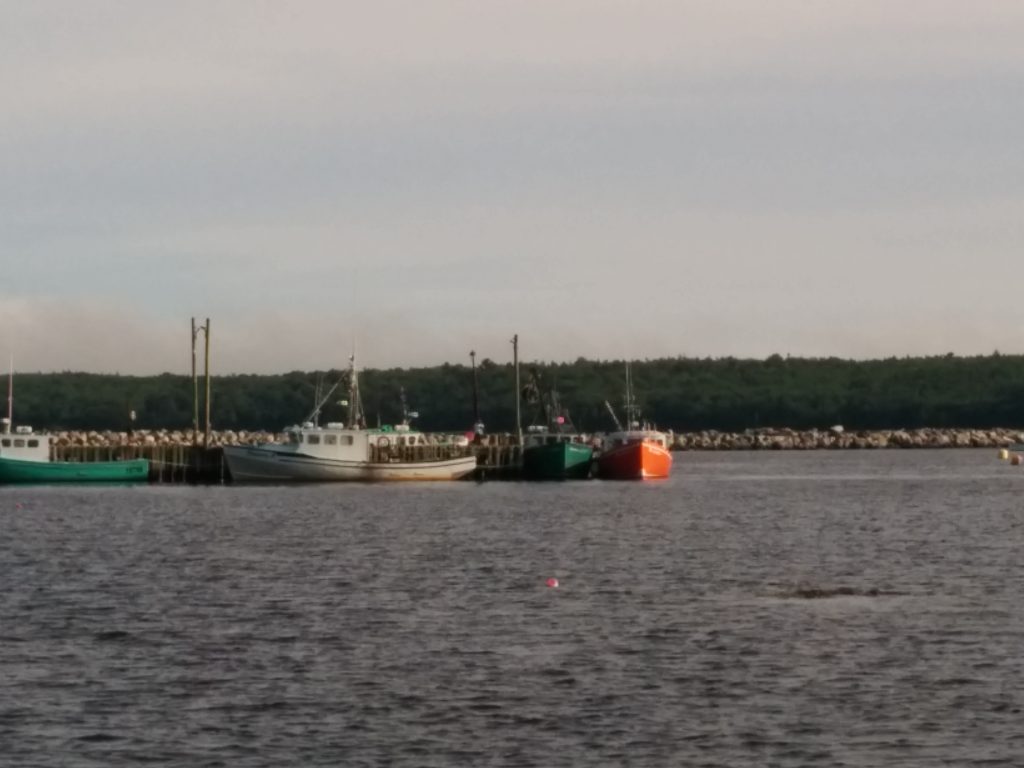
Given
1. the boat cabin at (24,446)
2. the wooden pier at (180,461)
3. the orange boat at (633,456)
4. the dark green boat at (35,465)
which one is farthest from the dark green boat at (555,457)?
the boat cabin at (24,446)

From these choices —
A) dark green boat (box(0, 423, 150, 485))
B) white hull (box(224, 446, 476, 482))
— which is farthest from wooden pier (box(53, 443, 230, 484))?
dark green boat (box(0, 423, 150, 485))

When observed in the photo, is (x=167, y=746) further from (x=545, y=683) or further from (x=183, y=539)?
(x=183, y=539)

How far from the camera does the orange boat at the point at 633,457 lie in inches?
4830

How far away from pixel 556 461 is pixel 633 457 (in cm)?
651

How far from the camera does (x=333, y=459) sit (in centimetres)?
11438

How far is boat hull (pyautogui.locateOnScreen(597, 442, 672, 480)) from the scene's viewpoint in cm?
12256

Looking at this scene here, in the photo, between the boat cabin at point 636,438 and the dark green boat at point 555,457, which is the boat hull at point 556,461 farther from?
the boat cabin at point 636,438

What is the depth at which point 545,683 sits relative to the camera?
34.5 meters

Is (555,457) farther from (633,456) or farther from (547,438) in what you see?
(633,456)

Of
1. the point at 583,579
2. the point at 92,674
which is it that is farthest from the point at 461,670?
the point at 583,579

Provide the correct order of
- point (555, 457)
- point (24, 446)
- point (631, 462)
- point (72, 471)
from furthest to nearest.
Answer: point (631, 462)
point (555, 457)
point (72, 471)
point (24, 446)

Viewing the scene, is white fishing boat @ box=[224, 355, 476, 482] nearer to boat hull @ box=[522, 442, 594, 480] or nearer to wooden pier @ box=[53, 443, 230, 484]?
wooden pier @ box=[53, 443, 230, 484]

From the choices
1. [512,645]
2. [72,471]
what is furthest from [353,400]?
[512,645]

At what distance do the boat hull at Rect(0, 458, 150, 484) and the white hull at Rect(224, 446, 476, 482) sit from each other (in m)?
5.64
